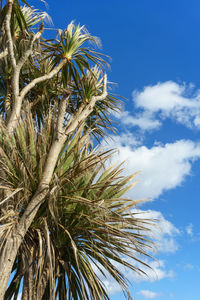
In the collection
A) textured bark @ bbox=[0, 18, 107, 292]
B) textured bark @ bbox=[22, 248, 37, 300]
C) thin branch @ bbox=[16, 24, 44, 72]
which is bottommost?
textured bark @ bbox=[22, 248, 37, 300]

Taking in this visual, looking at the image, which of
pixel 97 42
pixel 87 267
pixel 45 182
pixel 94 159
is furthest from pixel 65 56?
pixel 87 267

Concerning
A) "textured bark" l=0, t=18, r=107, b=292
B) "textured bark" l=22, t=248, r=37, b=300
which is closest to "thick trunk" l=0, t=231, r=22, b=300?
"textured bark" l=0, t=18, r=107, b=292

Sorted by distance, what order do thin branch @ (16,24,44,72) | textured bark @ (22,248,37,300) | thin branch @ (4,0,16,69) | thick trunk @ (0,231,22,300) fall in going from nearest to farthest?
1. thick trunk @ (0,231,22,300)
2. textured bark @ (22,248,37,300)
3. thin branch @ (4,0,16,69)
4. thin branch @ (16,24,44,72)

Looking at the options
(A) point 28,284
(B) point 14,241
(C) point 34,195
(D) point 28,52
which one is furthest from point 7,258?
(D) point 28,52

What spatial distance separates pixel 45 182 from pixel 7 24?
2386 mm

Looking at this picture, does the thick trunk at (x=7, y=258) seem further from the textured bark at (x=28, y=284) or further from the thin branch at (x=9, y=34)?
the thin branch at (x=9, y=34)

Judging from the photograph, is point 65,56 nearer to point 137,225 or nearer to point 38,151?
point 38,151

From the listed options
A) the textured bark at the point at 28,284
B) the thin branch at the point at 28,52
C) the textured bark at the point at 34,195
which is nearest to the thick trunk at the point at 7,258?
the textured bark at the point at 34,195

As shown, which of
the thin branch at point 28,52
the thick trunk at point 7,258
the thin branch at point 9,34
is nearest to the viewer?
the thick trunk at point 7,258

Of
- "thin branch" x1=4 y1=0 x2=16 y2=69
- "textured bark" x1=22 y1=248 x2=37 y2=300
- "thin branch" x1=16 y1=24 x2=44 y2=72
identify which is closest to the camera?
"textured bark" x1=22 y1=248 x2=37 y2=300

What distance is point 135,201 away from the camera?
4219mm

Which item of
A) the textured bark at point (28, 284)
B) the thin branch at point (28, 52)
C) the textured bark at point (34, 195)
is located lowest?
the textured bark at point (28, 284)

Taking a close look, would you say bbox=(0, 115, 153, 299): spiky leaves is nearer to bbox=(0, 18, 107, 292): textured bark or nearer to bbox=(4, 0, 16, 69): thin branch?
bbox=(0, 18, 107, 292): textured bark

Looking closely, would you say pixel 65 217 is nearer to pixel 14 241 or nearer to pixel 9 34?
pixel 14 241
